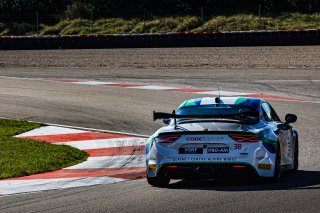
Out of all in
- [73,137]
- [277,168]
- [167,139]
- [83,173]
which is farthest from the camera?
[73,137]

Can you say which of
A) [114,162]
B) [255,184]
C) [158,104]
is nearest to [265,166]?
[255,184]

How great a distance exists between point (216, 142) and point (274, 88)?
14868mm

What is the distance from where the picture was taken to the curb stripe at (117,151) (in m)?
15.1

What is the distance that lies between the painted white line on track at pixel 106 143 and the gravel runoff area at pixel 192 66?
816 cm

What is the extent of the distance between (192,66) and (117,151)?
1815cm

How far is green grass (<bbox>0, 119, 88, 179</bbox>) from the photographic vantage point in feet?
43.8

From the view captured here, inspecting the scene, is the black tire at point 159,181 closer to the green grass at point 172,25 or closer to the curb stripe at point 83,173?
the curb stripe at point 83,173


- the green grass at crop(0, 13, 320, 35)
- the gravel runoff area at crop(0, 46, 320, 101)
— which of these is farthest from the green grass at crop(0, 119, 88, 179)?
the green grass at crop(0, 13, 320, 35)

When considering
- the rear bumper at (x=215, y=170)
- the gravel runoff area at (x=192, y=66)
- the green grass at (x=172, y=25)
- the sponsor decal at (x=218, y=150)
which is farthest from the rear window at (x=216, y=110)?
the green grass at (x=172, y=25)

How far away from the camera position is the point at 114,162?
46.4ft

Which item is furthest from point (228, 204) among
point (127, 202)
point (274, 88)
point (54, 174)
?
point (274, 88)

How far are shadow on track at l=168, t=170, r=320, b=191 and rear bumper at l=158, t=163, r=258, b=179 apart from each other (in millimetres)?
153

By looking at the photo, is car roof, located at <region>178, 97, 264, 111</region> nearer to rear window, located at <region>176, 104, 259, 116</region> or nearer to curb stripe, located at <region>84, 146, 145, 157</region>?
rear window, located at <region>176, 104, 259, 116</region>

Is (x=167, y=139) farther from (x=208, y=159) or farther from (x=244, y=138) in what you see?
(x=244, y=138)
